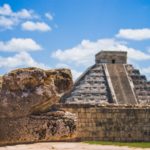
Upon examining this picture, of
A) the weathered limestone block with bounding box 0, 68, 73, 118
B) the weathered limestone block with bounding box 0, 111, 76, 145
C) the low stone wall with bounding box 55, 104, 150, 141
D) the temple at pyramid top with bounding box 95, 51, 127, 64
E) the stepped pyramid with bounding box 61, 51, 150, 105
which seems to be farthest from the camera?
the temple at pyramid top with bounding box 95, 51, 127, 64

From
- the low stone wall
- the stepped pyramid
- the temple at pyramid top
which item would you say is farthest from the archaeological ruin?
the temple at pyramid top

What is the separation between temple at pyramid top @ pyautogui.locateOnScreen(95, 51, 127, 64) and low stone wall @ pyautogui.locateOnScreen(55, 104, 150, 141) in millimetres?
37787

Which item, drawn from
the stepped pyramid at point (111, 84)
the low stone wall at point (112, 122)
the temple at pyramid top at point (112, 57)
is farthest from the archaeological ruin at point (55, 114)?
the temple at pyramid top at point (112, 57)

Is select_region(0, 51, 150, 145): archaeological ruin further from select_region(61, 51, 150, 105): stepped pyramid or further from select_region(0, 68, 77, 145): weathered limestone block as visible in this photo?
select_region(61, 51, 150, 105): stepped pyramid

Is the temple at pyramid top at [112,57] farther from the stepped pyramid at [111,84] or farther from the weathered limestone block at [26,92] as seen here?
the weathered limestone block at [26,92]

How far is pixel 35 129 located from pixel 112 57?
4933cm

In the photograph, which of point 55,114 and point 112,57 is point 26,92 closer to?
point 55,114

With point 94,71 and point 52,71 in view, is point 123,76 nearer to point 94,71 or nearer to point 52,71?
point 94,71

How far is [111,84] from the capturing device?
5159 centimetres

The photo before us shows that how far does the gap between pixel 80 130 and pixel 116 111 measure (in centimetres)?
165

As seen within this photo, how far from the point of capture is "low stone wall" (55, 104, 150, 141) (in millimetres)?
18058

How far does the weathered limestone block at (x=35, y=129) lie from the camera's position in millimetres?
8180

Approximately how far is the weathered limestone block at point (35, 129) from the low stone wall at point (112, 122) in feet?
30.8

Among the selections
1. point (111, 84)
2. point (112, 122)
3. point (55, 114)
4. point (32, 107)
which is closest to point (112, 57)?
point (111, 84)
